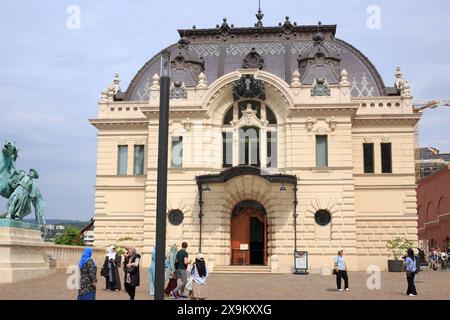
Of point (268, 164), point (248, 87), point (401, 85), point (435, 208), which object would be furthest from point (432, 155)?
point (248, 87)

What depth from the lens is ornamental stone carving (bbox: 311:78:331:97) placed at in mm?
38250

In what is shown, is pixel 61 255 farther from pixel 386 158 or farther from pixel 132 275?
pixel 386 158

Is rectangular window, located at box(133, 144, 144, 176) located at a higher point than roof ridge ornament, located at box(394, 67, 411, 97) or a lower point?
lower

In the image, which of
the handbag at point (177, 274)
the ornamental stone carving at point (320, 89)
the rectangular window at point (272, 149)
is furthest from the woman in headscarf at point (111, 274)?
the ornamental stone carving at point (320, 89)

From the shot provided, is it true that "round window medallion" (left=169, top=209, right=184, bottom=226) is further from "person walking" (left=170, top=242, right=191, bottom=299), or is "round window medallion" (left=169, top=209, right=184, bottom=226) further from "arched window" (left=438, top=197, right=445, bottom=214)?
"arched window" (left=438, top=197, right=445, bottom=214)

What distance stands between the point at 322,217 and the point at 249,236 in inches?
205

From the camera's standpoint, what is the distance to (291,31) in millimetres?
45938

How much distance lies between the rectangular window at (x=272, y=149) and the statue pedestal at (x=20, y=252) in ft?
52.8

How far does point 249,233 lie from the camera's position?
3897 centimetres

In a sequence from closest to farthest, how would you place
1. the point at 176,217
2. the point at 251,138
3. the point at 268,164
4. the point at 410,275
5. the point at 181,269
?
1. the point at 181,269
2. the point at 410,275
3. the point at 176,217
4. the point at 268,164
5. the point at 251,138

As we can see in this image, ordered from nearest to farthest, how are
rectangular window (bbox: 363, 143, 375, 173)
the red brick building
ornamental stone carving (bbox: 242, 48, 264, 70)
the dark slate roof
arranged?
rectangular window (bbox: 363, 143, 375, 173), ornamental stone carving (bbox: 242, 48, 264, 70), the red brick building, the dark slate roof

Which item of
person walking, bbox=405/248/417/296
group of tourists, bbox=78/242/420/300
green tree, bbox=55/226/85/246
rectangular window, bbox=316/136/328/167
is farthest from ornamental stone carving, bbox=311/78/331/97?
green tree, bbox=55/226/85/246

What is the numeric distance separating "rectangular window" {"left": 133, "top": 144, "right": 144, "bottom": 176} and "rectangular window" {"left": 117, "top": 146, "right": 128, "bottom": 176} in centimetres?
74
